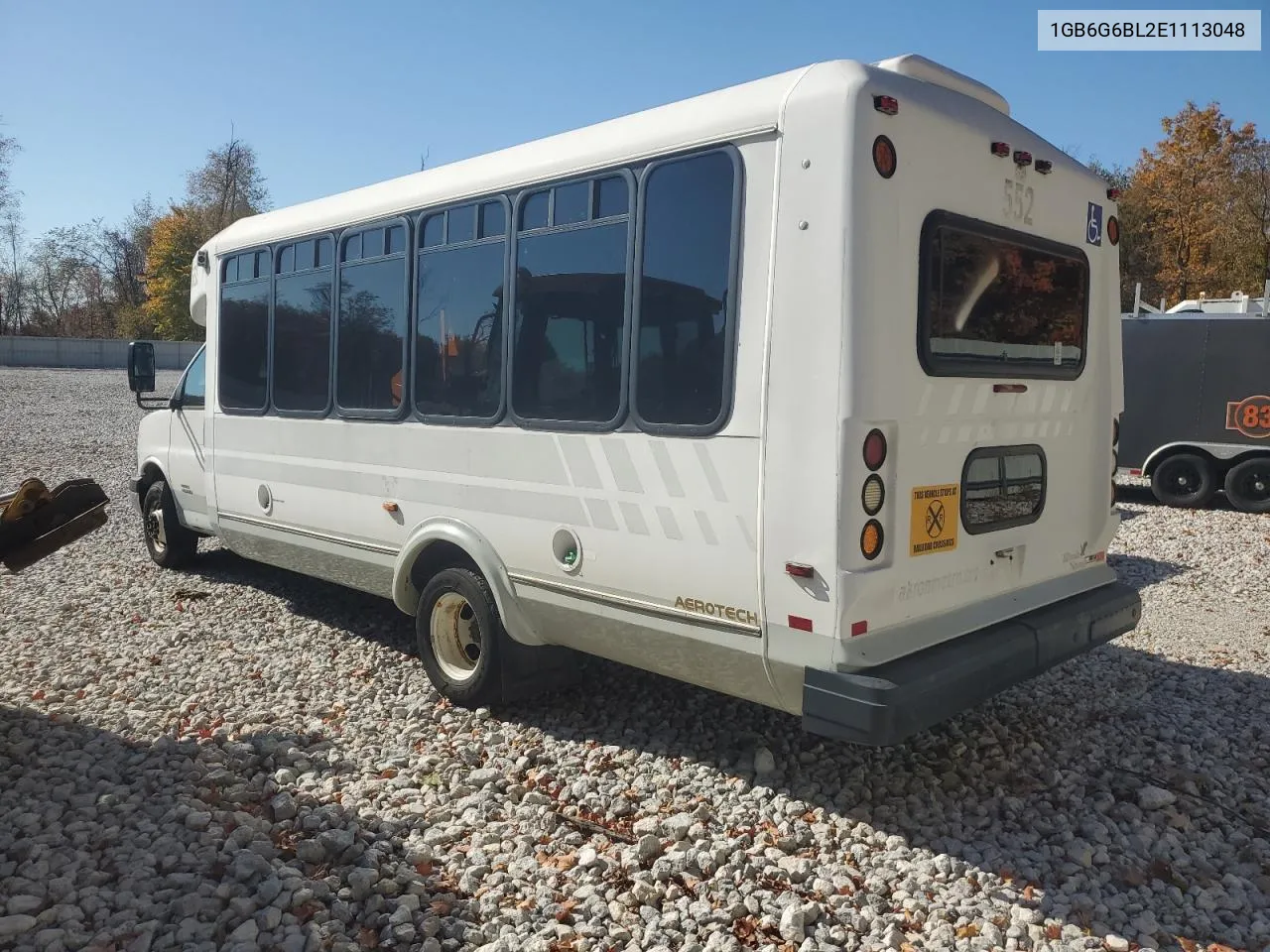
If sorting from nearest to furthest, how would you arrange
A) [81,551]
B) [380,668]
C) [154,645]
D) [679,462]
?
[679,462] < [380,668] < [154,645] < [81,551]

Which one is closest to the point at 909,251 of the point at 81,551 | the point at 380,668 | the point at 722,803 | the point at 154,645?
the point at 722,803

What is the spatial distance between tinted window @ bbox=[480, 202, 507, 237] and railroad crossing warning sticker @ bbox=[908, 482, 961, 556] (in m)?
2.30

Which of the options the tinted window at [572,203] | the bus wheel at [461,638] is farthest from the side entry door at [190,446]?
the tinted window at [572,203]

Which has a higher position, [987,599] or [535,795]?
[987,599]

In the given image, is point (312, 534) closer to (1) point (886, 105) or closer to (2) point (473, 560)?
(2) point (473, 560)

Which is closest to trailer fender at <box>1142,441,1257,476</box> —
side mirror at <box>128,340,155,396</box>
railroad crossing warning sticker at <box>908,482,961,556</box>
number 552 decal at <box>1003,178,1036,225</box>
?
number 552 decal at <box>1003,178,1036,225</box>

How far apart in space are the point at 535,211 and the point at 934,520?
2.23 m

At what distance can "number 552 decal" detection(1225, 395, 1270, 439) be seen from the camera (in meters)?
12.0

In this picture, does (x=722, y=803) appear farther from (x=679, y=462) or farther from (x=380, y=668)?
(x=380, y=668)

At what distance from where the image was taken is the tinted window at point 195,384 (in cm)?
699

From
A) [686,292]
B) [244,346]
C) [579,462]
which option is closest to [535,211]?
[686,292]

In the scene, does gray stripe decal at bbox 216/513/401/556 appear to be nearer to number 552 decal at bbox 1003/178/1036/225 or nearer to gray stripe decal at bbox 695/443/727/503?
gray stripe decal at bbox 695/443/727/503

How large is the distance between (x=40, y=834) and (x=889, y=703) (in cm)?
310

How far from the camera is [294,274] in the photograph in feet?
19.8
